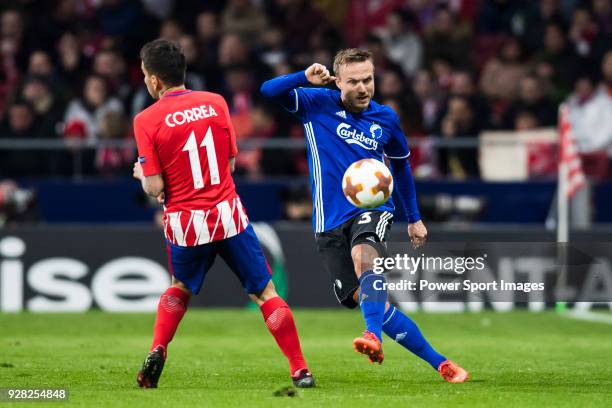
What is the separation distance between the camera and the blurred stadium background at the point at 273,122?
1579 centimetres

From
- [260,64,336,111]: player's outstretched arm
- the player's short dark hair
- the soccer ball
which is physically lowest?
the soccer ball

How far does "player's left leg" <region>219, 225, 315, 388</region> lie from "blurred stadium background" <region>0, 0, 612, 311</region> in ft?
22.9

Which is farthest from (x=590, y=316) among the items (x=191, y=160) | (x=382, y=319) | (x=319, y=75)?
(x=191, y=160)

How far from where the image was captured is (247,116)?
17688mm

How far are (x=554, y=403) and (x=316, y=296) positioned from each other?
823cm

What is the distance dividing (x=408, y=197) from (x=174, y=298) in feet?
5.92

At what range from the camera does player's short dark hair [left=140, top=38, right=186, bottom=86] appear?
27.3ft

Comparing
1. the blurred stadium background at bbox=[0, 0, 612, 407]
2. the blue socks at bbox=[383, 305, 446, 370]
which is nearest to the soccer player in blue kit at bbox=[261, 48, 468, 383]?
the blue socks at bbox=[383, 305, 446, 370]

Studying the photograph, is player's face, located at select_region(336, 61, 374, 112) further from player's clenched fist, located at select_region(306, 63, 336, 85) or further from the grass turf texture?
the grass turf texture

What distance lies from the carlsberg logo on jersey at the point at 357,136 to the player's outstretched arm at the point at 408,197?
10.5 inches

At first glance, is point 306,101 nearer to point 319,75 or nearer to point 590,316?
point 319,75

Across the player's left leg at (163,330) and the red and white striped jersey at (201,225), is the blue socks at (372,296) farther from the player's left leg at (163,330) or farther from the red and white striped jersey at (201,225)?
the player's left leg at (163,330)

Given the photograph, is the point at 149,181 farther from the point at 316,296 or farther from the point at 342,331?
the point at 316,296

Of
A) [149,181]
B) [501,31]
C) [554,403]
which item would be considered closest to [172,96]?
[149,181]
